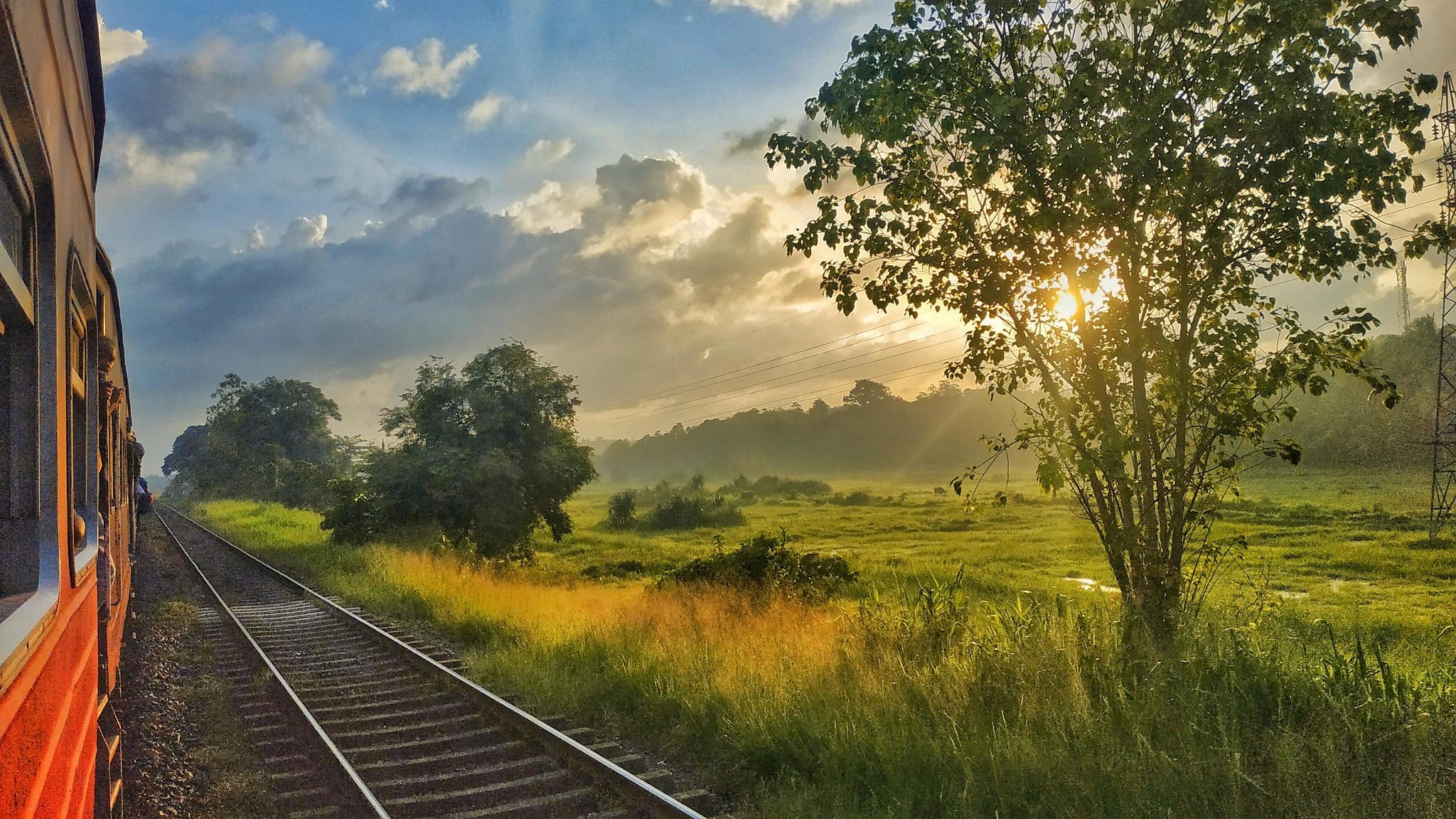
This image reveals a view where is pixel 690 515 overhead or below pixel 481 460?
below

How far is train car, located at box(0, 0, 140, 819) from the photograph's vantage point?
2.28 metres

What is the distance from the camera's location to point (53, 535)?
3025 mm

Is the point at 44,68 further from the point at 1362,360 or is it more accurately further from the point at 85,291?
the point at 1362,360

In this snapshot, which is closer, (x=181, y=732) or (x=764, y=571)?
(x=181, y=732)

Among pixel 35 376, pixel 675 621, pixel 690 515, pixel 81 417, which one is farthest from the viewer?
pixel 690 515

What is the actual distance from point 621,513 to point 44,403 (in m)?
53.1

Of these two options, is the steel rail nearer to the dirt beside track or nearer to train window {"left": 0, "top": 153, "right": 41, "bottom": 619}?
the dirt beside track

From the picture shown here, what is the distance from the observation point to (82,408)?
4.64 metres

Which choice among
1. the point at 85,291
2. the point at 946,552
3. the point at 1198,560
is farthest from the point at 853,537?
the point at 85,291

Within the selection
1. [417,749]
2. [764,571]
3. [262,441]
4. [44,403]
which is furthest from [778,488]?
[44,403]

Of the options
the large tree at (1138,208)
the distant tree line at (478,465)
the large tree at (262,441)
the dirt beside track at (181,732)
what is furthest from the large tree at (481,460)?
the large tree at (262,441)

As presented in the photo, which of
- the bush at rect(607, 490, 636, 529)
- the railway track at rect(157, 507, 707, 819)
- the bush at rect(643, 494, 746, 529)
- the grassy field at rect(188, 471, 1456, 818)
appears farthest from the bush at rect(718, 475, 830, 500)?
the railway track at rect(157, 507, 707, 819)

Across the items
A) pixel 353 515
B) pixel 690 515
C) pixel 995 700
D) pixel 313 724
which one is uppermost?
pixel 353 515

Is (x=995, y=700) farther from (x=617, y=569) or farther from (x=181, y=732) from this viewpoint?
(x=617, y=569)
